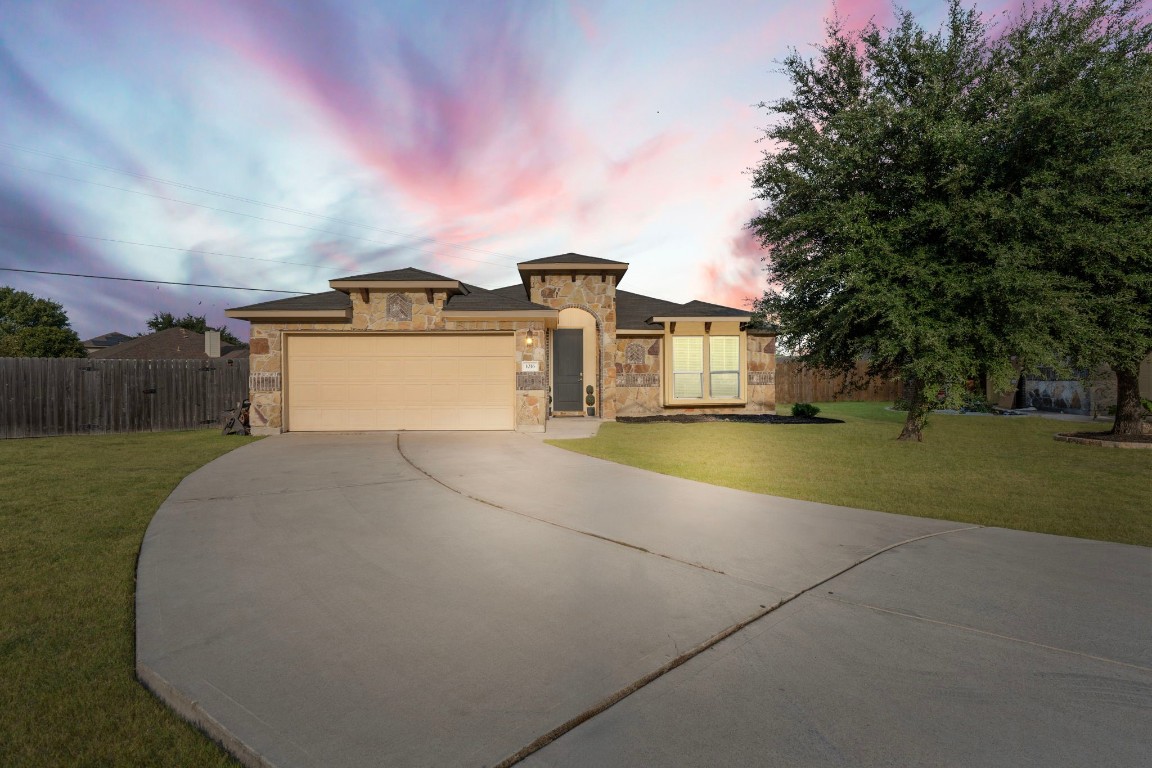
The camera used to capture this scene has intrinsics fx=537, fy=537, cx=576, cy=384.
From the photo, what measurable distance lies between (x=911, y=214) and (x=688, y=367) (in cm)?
763

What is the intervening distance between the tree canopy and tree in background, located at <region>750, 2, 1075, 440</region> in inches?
1.4

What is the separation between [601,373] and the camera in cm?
1658

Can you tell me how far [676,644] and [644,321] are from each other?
49.4 feet

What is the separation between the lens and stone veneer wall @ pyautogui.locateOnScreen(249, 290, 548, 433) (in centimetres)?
1202

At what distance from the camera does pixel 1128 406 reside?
11.8 meters

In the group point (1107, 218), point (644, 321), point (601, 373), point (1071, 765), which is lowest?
point (1071, 765)

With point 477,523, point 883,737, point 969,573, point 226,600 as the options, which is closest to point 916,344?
point 969,573

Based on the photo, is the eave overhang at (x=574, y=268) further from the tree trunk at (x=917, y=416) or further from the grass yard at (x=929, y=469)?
the tree trunk at (x=917, y=416)

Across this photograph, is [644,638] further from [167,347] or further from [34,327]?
[34,327]

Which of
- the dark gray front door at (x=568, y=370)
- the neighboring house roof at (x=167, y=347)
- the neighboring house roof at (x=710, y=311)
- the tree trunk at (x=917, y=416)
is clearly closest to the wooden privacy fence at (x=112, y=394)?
the dark gray front door at (x=568, y=370)

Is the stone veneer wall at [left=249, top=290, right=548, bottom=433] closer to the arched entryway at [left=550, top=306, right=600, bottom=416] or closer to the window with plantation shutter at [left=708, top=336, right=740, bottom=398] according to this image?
the arched entryway at [left=550, top=306, right=600, bottom=416]

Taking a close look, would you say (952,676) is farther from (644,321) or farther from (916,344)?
(644,321)

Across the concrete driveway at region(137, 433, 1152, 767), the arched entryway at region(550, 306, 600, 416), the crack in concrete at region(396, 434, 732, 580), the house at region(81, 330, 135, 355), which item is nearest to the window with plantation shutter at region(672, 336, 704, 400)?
the arched entryway at region(550, 306, 600, 416)

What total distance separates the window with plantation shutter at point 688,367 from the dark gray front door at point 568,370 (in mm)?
3001
